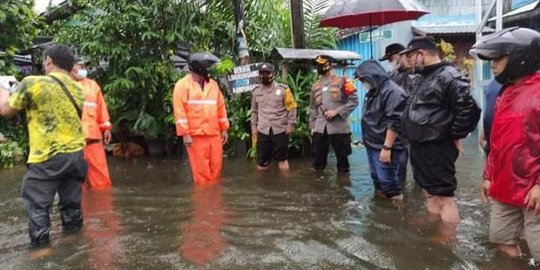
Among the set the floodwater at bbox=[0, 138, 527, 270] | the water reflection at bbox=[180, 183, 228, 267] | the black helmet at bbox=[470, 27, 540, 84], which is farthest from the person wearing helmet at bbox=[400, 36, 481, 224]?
the water reflection at bbox=[180, 183, 228, 267]

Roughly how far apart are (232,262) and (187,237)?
778 mm

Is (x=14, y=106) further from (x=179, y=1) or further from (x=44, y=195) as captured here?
(x=179, y=1)

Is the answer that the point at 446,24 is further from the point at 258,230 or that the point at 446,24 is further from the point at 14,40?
the point at 258,230

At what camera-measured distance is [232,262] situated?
362 centimetres

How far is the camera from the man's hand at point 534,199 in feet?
9.62

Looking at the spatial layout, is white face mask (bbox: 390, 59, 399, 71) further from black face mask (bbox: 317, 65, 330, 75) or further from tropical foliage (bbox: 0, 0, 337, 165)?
tropical foliage (bbox: 0, 0, 337, 165)

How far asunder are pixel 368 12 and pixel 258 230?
12.0 feet

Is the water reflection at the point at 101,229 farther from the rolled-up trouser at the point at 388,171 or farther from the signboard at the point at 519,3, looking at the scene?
the signboard at the point at 519,3

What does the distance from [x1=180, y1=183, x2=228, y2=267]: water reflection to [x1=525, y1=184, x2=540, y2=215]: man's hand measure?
6.68 ft

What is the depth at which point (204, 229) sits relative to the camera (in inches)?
178

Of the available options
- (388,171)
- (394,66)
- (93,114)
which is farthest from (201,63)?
(388,171)

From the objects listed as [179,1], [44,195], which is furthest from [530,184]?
[179,1]

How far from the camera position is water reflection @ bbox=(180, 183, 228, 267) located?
12.5 feet

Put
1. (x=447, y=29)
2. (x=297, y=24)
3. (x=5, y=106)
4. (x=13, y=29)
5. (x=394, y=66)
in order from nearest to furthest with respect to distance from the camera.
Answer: (x=5, y=106), (x=394, y=66), (x=297, y=24), (x=13, y=29), (x=447, y=29)
